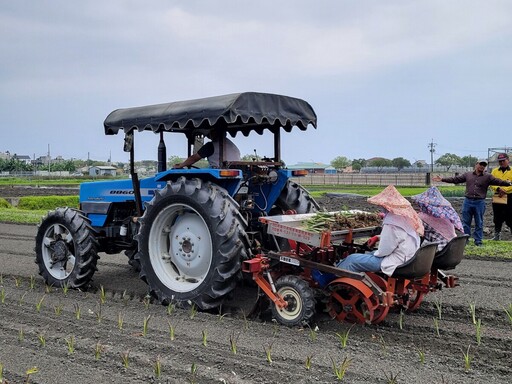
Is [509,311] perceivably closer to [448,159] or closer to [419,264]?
[419,264]

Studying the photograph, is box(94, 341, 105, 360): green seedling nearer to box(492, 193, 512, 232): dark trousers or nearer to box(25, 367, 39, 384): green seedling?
box(25, 367, 39, 384): green seedling

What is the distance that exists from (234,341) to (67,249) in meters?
3.32

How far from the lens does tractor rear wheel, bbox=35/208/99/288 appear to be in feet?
22.9

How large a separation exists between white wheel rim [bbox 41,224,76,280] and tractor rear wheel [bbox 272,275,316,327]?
308cm

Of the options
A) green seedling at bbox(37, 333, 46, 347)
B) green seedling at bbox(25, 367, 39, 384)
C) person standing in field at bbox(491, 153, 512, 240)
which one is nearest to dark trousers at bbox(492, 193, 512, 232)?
person standing in field at bbox(491, 153, 512, 240)

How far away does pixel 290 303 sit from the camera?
212 inches

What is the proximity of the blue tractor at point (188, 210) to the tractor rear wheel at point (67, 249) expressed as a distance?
1cm

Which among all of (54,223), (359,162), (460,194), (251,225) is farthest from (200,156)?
(359,162)

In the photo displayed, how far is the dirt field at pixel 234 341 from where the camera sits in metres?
4.12

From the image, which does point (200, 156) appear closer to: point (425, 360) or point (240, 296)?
point (240, 296)

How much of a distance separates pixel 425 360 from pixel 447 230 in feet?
4.95

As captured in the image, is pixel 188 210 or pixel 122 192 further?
pixel 122 192

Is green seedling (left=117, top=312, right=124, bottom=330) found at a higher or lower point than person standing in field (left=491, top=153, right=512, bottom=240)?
lower

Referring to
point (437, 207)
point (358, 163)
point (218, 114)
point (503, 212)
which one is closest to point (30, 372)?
point (218, 114)
